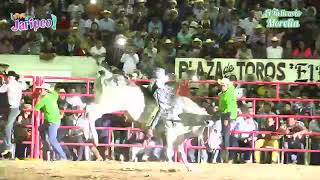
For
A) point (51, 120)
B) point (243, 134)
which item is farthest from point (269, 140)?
point (51, 120)

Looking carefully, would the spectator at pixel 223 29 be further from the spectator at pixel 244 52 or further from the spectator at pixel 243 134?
the spectator at pixel 243 134

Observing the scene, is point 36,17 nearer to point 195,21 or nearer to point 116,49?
point 116,49

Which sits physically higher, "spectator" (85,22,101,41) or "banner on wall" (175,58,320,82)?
"spectator" (85,22,101,41)

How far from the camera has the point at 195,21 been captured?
3391 mm

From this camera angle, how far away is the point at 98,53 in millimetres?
3426

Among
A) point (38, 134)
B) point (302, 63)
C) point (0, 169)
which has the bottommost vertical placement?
point (0, 169)

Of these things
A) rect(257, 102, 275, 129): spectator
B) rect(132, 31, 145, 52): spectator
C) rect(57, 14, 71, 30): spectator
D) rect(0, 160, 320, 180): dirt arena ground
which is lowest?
rect(0, 160, 320, 180): dirt arena ground

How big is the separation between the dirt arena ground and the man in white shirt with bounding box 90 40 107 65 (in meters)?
0.66

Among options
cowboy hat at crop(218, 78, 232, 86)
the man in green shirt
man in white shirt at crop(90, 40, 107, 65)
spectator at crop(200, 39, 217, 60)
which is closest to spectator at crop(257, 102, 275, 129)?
cowboy hat at crop(218, 78, 232, 86)

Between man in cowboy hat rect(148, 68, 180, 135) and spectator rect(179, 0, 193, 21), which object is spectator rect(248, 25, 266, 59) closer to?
spectator rect(179, 0, 193, 21)

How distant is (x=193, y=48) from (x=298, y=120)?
0.79 meters

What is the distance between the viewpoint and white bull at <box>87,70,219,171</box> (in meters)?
3.40

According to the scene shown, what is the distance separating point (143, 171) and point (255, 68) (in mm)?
948

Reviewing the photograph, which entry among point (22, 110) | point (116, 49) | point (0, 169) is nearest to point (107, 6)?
point (116, 49)
